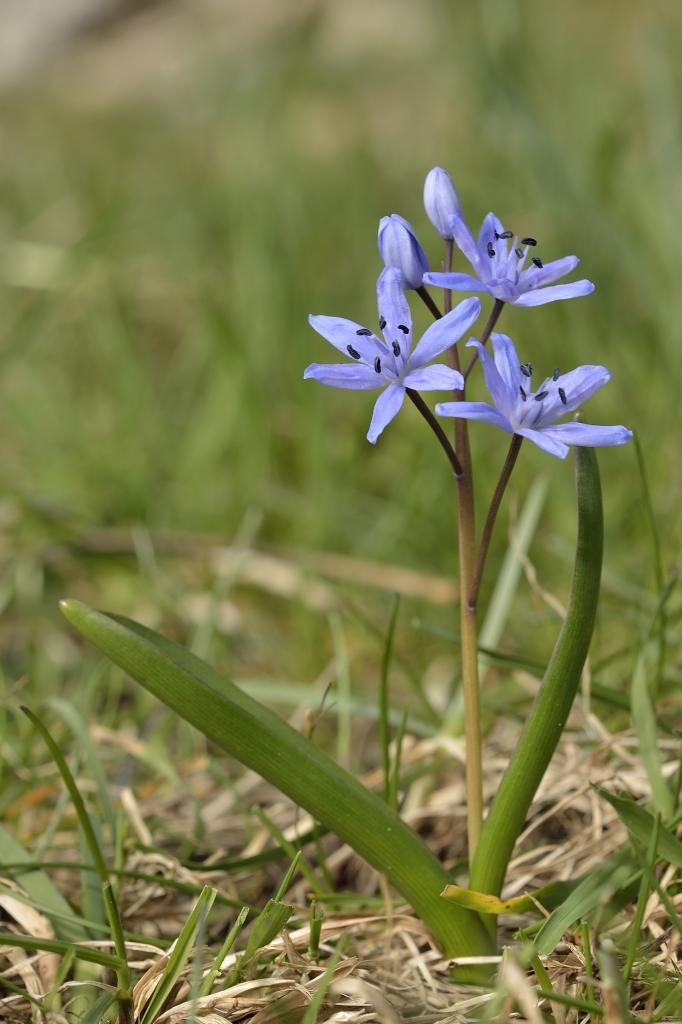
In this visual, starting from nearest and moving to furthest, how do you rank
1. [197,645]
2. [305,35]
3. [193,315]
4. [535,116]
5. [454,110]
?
[197,645] < [535,116] < [193,315] < [454,110] < [305,35]

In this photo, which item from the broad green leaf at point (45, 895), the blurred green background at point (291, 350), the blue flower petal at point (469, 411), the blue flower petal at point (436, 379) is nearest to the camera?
the blue flower petal at point (469, 411)

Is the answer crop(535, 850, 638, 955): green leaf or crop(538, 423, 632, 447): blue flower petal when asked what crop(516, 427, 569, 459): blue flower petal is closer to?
crop(538, 423, 632, 447): blue flower petal

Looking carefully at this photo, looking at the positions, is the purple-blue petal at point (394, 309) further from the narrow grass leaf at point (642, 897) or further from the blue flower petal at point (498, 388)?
the narrow grass leaf at point (642, 897)

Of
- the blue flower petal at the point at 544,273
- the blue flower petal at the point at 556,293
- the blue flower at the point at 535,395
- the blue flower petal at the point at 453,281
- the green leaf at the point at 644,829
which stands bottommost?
the green leaf at the point at 644,829

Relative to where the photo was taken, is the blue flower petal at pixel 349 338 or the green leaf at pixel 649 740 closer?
the blue flower petal at pixel 349 338

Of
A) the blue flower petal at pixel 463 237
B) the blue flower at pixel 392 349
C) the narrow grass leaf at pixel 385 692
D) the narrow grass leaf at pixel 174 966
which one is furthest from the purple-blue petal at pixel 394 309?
the narrow grass leaf at pixel 174 966

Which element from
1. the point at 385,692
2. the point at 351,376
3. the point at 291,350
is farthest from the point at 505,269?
the point at 291,350

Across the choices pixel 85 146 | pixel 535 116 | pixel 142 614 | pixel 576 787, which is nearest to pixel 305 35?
pixel 85 146

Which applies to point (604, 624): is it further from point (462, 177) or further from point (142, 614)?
point (462, 177)
